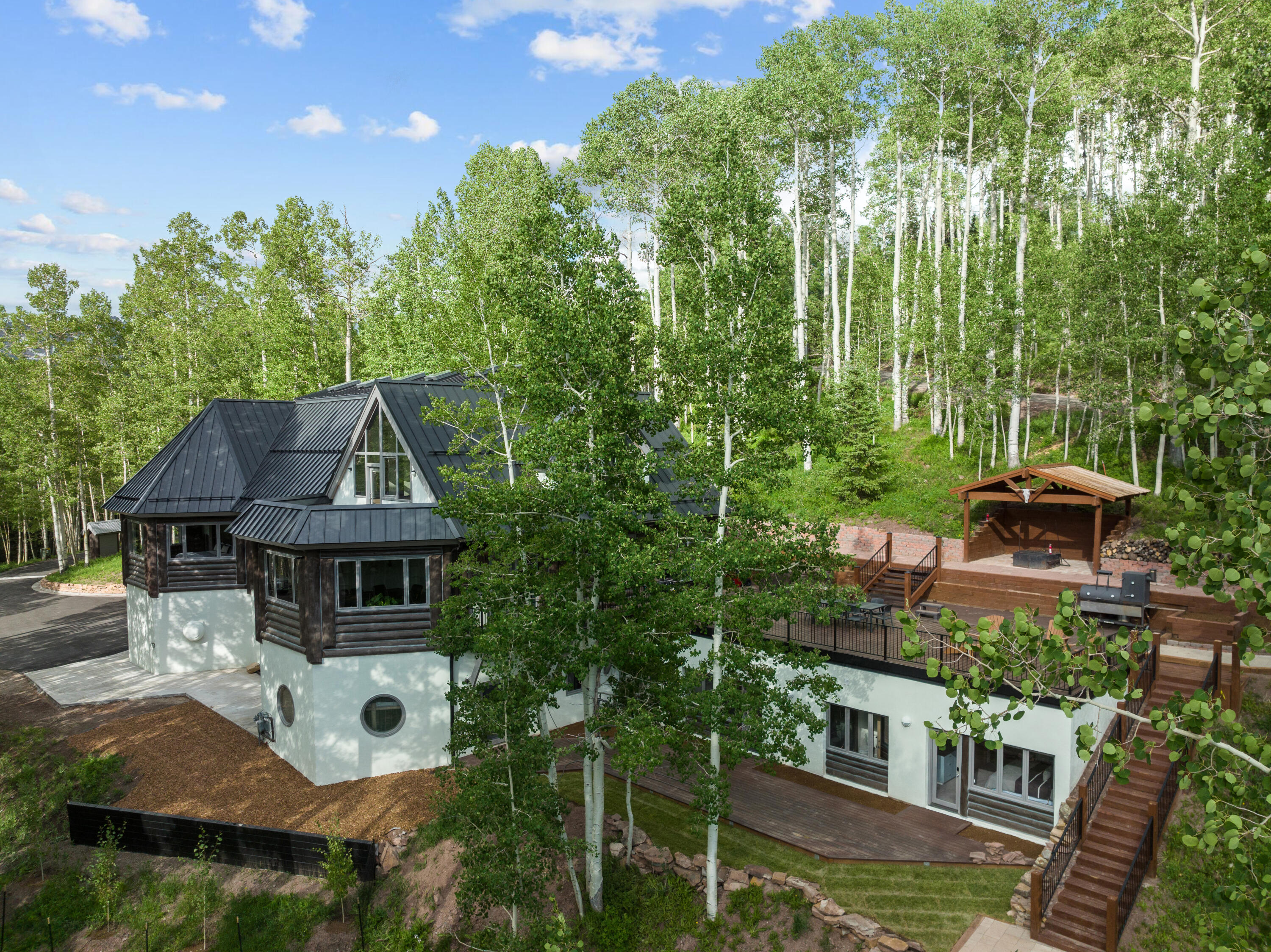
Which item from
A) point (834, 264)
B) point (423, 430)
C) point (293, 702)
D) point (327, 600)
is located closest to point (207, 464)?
point (423, 430)

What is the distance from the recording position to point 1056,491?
20.6 m

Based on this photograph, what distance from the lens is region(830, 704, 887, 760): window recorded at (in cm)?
1423

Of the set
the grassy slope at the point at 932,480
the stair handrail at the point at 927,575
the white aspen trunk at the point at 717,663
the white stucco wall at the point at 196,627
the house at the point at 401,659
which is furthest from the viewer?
the grassy slope at the point at 932,480

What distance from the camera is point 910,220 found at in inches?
2227

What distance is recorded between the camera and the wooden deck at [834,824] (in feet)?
39.3

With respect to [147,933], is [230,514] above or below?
above

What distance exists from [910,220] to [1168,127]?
727 inches

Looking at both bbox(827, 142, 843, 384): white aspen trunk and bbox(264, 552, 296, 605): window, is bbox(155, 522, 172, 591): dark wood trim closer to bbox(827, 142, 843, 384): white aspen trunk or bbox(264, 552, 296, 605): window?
bbox(264, 552, 296, 605): window

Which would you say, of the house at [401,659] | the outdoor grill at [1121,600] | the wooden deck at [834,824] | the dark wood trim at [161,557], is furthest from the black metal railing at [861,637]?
the dark wood trim at [161,557]

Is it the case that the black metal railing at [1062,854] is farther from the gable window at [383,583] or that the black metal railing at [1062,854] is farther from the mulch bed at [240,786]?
the gable window at [383,583]

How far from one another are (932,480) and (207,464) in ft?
79.5

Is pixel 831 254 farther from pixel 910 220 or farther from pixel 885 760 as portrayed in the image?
pixel 885 760

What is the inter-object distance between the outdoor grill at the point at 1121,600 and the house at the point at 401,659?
4016mm

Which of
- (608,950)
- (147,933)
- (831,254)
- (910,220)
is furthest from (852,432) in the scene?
(910,220)
